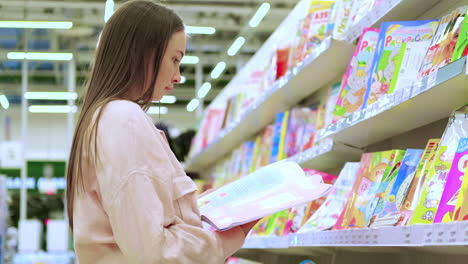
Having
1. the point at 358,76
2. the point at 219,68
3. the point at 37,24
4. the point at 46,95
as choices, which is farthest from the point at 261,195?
the point at 46,95

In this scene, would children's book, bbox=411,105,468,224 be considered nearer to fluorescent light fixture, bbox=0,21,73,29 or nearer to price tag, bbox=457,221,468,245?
price tag, bbox=457,221,468,245

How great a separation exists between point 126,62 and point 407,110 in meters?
0.80

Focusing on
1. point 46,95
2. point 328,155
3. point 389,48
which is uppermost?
point 389,48

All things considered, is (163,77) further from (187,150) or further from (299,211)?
(187,150)

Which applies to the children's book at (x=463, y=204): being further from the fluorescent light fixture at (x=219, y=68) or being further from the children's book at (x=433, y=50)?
the fluorescent light fixture at (x=219, y=68)

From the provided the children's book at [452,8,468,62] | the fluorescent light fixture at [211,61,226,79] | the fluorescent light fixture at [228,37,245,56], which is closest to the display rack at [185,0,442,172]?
the children's book at [452,8,468,62]

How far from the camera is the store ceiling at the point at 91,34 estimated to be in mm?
11797

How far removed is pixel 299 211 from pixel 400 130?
0.57 metres

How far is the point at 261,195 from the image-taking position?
1.56 metres

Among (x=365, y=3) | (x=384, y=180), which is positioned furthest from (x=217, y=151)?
(x=384, y=180)

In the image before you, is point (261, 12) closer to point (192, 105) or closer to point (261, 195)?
point (261, 195)

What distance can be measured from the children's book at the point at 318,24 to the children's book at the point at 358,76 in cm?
66

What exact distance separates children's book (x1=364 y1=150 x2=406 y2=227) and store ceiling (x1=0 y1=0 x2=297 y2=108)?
8.02m

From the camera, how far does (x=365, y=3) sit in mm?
2334
